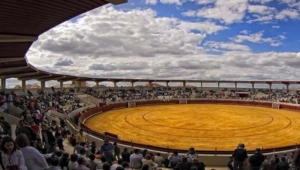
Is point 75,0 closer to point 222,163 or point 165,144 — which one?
point 222,163

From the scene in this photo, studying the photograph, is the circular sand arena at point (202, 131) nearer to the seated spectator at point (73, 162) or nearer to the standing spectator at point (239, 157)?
the standing spectator at point (239, 157)

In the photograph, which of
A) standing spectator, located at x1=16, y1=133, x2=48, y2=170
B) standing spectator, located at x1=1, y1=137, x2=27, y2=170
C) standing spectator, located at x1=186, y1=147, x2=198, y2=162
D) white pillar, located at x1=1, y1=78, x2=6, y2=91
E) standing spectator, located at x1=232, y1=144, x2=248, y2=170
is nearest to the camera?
standing spectator, located at x1=1, y1=137, x2=27, y2=170

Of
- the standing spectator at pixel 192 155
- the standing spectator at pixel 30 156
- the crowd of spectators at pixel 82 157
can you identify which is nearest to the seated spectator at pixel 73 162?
the crowd of spectators at pixel 82 157

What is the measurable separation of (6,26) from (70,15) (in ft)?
13.3

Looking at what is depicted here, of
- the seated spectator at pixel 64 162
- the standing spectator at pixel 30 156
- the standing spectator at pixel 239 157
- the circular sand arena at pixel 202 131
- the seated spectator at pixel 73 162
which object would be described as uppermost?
the standing spectator at pixel 30 156

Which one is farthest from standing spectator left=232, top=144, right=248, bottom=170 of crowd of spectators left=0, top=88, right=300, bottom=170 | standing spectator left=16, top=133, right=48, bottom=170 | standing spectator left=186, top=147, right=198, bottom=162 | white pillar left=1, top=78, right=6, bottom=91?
white pillar left=1, top=78, right=6, bottom=91

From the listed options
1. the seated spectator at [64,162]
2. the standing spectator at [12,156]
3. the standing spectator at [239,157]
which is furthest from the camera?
the standing spectator at [239,157]

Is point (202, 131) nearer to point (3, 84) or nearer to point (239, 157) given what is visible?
point (239, 157)

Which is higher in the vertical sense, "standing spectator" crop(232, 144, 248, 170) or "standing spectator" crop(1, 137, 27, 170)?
"standing spectator" crop(1, 137, 27, 170)

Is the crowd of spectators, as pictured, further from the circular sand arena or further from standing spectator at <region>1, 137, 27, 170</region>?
the circular sand arena

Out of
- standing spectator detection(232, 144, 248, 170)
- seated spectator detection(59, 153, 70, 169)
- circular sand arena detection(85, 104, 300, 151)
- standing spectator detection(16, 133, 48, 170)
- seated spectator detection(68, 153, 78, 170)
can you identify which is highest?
standing spectator detection(16, 133, 48, 170)

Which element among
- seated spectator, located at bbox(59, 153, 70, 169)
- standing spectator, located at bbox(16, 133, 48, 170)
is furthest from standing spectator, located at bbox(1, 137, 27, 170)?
seated spectator, located at bbox(59, 153, 70, 169)

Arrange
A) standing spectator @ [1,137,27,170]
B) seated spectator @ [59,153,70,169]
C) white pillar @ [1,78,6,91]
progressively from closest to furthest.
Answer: standing spectator @ [1,137,27,170]
seated spectator @ [59,153,70,169]
white pillar @ [1,78,6,91]

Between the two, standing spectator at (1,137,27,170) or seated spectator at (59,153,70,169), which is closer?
standing spectator at (1,137,27,170)
